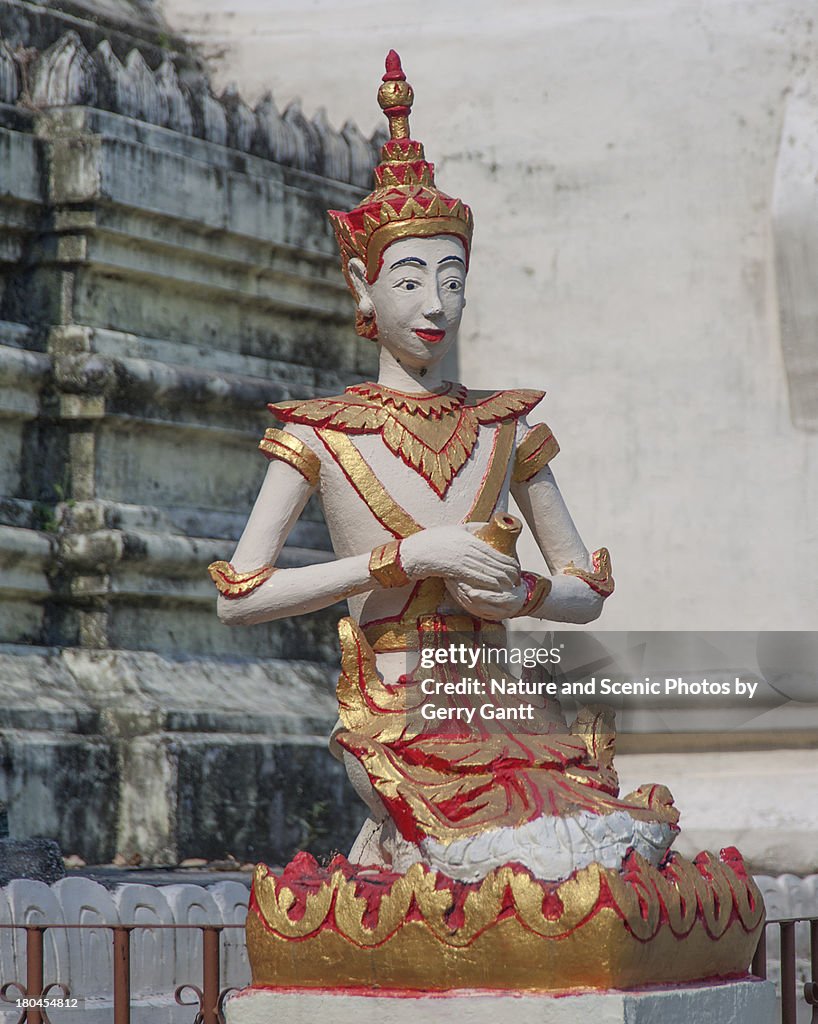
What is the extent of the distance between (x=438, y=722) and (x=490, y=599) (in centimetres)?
33

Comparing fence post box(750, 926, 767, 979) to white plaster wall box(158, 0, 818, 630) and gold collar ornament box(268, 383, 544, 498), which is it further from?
white plaster wall box(158, 0, 818, 630)

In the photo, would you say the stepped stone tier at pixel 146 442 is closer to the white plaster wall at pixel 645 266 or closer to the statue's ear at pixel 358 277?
the white plaster wall at pixel 645 266

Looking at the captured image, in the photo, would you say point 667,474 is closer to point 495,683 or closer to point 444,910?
point 495,683

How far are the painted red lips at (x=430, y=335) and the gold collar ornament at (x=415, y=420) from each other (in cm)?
15

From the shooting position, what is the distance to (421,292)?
5.74 meters

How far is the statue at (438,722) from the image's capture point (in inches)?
195

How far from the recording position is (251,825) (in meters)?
8.96

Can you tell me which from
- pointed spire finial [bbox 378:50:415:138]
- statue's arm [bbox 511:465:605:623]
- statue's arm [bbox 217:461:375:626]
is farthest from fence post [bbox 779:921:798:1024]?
pointed spire finial [bbox 378:50:415:138]

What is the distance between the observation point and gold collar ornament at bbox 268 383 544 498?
5.65 meters

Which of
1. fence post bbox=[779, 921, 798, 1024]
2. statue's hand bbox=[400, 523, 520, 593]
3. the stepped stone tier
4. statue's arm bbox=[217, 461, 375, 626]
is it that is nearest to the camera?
statue's hand bbox=[400, 523, 520, 593]

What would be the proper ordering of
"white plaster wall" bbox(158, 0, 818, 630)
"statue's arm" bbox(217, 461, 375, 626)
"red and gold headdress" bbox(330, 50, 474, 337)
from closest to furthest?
"statue's arm" bbox(217, 461, 375, 626)
"red and gold headdress" bbox(330, 50, 474, 337)
"white plaster wall" bbox(158, 0, 818, 630)

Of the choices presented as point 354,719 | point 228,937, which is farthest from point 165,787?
point 354,719

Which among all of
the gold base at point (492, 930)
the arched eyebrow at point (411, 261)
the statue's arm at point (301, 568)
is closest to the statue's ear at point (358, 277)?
the arched eyebrow at point (411, 261)

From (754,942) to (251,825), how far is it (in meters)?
Answer: 3.80
